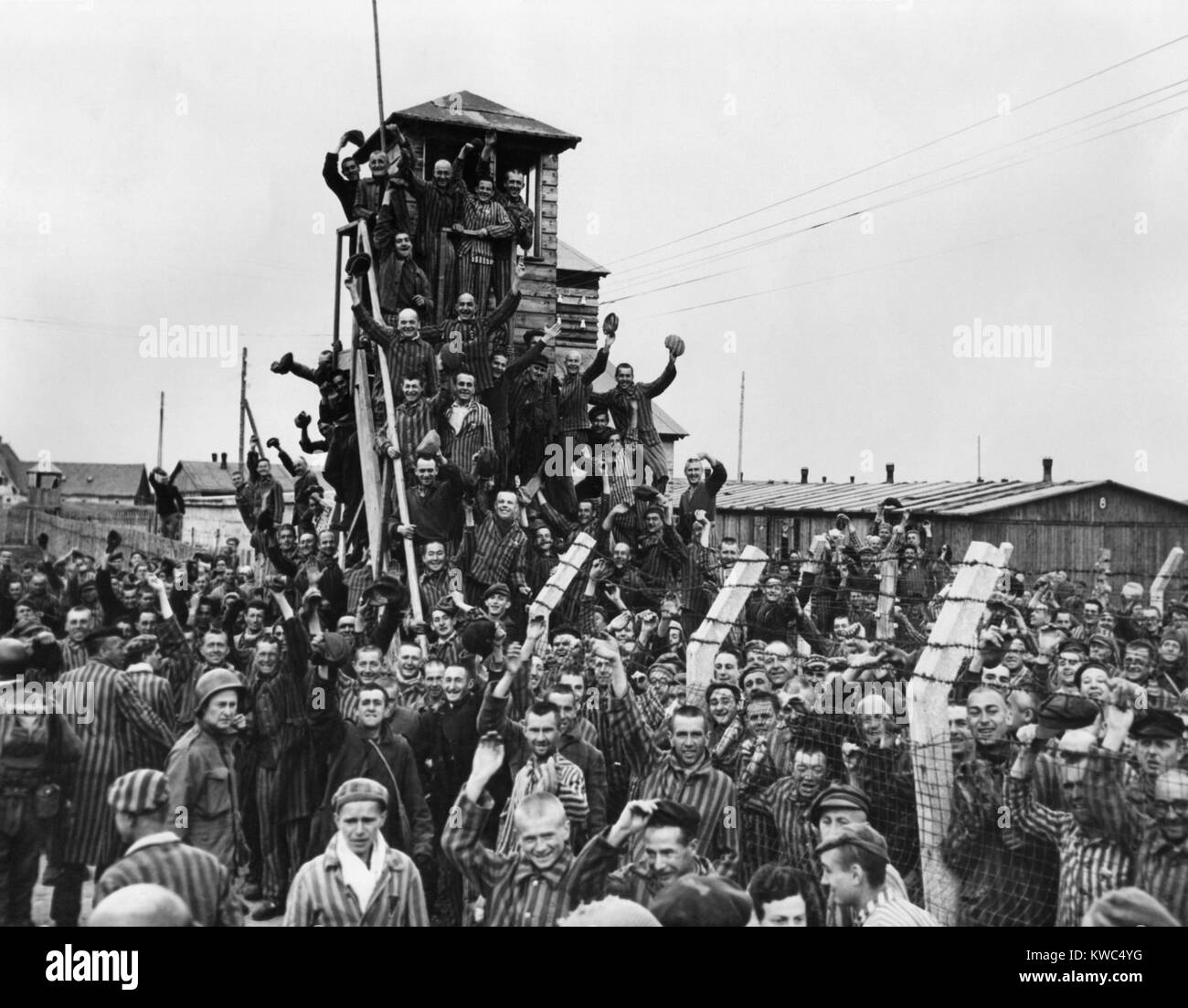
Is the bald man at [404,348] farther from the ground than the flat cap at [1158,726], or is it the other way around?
the bald man at [404,348]

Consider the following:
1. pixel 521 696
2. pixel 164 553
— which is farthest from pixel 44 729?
pixel 164 553

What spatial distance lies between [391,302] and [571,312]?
8.21 meters

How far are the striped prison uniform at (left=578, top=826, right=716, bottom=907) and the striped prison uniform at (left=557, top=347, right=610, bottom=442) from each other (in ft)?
23.3

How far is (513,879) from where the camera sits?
5.39 meters

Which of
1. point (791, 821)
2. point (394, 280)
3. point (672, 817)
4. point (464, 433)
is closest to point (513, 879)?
point (672, 817)

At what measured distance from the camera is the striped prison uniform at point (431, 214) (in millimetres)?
12555

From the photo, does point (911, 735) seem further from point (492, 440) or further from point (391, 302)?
point (391, 302)

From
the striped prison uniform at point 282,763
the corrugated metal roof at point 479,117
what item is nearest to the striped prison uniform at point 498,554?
the striped prison uniform at point 282,763

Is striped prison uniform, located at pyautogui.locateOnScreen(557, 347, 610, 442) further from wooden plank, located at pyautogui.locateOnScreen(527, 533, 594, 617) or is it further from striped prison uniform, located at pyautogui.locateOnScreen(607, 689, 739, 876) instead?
striped prison uniform, located at pyautogui.locateOnScreen(607, 689, 739, 876)

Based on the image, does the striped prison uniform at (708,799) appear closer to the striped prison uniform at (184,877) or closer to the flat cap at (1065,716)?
the flat cap at (1065,716)

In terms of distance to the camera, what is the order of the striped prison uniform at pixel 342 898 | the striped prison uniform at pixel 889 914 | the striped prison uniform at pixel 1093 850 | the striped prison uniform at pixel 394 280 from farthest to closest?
the striped prison uniform at pixel 394 280 → the striped prison uniform at pixel 342 898 → the striped prison uniform at pixel 889 914 → the striped prison uniform at pixel 1093 850

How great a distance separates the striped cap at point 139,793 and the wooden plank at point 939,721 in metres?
3.35

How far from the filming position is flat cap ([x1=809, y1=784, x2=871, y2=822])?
5137 millimetres

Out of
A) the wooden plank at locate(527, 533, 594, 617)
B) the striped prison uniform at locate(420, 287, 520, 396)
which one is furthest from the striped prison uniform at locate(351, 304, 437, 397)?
the wooden plank at locate(527, 533, 594, 617)
